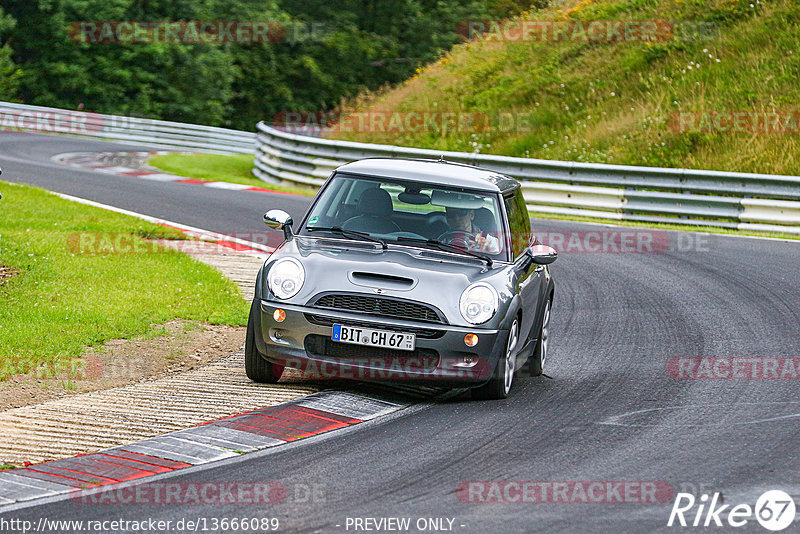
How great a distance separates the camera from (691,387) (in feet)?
27.4

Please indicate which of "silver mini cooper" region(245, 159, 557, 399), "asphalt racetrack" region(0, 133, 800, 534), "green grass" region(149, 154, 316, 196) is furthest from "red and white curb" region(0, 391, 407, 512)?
"green grass" region(149, 154, 316, 196)

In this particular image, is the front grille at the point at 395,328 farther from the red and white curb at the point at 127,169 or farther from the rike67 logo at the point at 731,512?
the red and white curb at the point at 127,169

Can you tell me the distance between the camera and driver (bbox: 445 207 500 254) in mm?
8352

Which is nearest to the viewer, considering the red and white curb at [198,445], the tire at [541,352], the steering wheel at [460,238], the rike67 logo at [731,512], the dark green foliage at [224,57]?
the rike67 logo at [731,512]

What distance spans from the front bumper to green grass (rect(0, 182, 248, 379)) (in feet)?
6.24

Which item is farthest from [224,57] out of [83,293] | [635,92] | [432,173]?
[432,173]

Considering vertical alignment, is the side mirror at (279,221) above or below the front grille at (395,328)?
above

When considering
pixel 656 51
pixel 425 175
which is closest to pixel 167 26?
pixel 656 51

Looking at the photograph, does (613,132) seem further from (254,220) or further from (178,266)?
(178,266)

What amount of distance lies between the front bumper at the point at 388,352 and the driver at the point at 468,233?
959mm

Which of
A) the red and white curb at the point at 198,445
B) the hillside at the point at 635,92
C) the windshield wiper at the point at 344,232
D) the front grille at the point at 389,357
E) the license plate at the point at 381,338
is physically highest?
the hillside at the point at 635,92

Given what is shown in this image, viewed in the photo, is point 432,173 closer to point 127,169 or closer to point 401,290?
point 401,290

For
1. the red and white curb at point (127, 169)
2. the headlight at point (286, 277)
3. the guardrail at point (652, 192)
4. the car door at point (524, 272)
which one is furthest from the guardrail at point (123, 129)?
the headlight at point (286, 277)

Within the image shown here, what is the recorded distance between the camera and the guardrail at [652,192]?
61.4 feet
